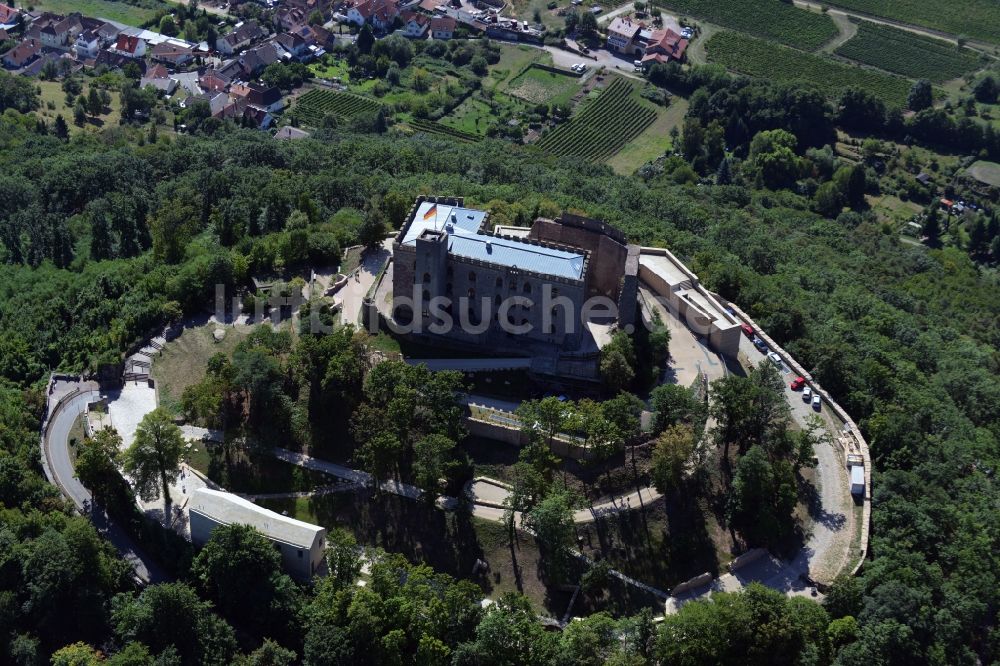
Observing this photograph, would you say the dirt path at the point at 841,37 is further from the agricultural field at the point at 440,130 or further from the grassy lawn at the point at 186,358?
the grassy lawn at the point at 186,358

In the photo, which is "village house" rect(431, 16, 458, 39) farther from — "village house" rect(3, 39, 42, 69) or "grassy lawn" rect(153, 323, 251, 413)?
"grassy lawn" rect(153, 323, 251, 413)

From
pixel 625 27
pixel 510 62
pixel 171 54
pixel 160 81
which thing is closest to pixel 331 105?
pixel 160 81

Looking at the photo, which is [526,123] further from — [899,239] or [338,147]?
[899,239]

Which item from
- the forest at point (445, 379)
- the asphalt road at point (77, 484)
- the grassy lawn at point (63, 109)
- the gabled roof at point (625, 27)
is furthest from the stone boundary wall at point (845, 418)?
the grassy lawn at point (63, 109)

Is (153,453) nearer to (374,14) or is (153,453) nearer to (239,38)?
(239,38)

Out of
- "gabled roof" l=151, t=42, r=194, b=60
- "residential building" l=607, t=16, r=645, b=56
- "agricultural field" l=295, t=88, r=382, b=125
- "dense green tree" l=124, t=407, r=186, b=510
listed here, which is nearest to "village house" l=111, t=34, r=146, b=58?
"gabled roof" l=151, t=42, r=194, b=60
